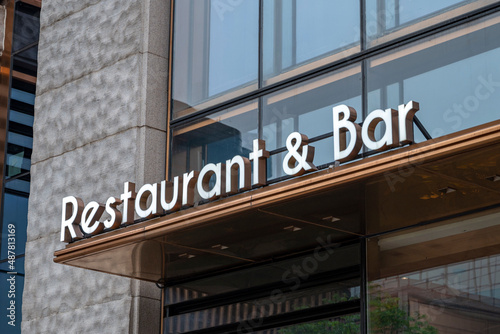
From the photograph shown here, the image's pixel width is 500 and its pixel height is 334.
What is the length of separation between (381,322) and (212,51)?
214 inches

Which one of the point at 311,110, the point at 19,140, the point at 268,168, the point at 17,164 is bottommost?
the point at 268,168

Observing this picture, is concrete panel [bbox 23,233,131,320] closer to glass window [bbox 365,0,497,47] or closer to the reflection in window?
the reflection in window

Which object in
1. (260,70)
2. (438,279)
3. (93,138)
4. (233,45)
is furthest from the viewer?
(93,138)

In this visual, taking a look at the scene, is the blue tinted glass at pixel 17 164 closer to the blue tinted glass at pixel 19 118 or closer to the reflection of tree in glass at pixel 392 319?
the blue tinted glass at pixel 19 118

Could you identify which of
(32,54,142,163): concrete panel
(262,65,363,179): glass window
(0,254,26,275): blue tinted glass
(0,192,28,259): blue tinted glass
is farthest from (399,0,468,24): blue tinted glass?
(0,254,26,275): blue tinted glass

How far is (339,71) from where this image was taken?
1301cm

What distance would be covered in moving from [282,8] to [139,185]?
3.64 meters

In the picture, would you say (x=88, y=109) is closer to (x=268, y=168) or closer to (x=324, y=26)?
(x=268, y=168)

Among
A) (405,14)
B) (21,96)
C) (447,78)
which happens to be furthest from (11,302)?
(447,78)

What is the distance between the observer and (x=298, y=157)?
37.5 ft

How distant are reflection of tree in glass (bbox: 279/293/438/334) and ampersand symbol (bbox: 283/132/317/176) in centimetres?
228

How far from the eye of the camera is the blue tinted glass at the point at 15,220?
19875 mm

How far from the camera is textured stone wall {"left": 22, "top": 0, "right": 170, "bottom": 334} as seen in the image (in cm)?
1516

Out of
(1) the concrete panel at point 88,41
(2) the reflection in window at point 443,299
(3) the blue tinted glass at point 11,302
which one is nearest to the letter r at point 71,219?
(1) the concrete panel at point 88,41
